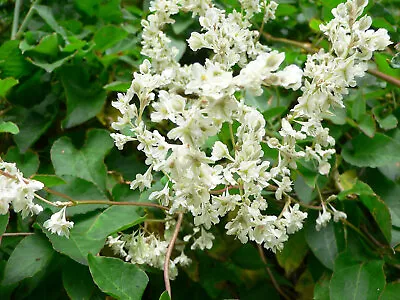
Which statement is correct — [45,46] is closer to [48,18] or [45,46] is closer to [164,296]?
[48,18]

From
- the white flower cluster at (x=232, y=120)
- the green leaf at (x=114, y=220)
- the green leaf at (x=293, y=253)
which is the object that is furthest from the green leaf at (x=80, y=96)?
the green leaf at (x=293, y=253)

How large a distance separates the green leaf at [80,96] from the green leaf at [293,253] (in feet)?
1.89

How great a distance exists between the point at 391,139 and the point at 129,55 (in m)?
0.75

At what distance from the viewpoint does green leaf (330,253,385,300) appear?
0.94 meters

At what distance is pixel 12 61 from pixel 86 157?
1.15 ft

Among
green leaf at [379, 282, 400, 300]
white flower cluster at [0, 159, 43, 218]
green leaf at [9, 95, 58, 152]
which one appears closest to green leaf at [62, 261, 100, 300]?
white flower cluster at [0, 159, 43, 218]

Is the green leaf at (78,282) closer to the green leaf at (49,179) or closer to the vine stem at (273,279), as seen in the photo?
the green leaf at (49,179)

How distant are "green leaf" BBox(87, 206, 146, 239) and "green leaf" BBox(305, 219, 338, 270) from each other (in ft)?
1.28

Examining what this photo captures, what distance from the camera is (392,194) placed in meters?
1.10

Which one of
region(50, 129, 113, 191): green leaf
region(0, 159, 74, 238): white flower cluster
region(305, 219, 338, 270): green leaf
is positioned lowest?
region(305, 219, 338, 270): green leaf

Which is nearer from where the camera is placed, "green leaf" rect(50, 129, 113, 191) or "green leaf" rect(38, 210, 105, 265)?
"green leaf" rect(38, 210, 105, 265)

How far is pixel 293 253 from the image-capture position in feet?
3.61

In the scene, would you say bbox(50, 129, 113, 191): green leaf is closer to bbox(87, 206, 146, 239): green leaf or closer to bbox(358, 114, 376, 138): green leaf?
bbox(87, 206, 146, 239): green leaf

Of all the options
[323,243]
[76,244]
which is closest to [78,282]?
[76,244]
